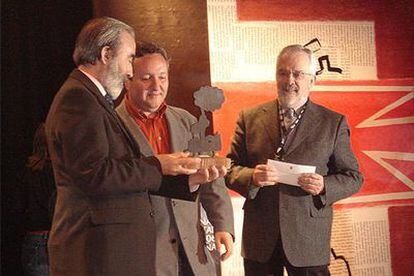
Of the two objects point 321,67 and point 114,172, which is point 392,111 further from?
point 114,172

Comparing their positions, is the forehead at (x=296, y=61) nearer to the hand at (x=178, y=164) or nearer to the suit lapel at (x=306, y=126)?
the suit lapel at (x=306, y=126)

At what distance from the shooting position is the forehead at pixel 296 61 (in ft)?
9.52

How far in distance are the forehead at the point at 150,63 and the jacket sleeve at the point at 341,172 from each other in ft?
3.26

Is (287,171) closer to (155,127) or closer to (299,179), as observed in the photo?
(299,179)

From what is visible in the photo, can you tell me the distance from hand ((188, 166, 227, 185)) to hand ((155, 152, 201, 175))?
0.14 feet

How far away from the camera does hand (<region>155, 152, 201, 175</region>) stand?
2.13 metres

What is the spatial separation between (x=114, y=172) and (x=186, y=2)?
1.81 meters

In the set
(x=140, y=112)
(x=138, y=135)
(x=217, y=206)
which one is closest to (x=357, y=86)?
(x=217, y=206)

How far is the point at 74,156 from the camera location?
201cm

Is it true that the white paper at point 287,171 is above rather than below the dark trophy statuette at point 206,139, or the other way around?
below

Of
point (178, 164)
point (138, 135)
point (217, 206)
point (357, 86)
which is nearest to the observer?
point (178, 164)

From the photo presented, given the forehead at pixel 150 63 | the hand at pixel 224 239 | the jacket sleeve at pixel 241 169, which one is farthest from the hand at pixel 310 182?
the forehead at pixel 150 63

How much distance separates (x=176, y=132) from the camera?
104 inches

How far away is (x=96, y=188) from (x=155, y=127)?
70 cm
